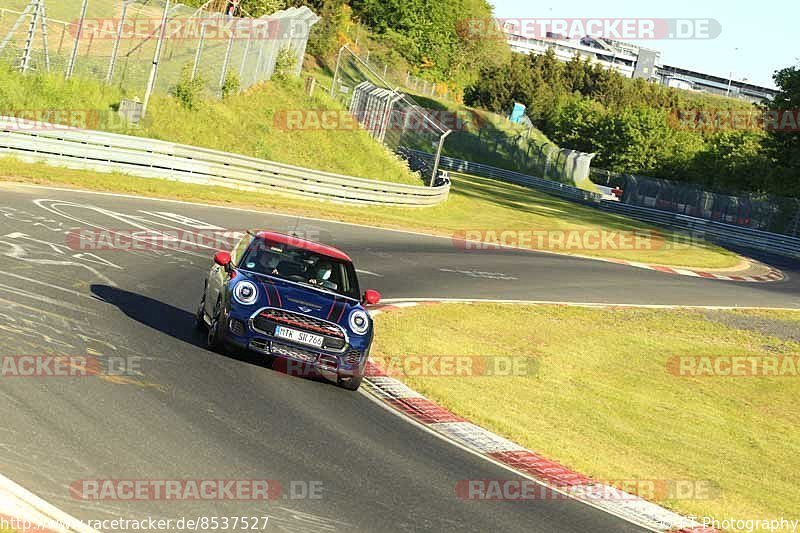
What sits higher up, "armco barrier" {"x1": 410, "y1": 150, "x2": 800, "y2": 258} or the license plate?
"armco barrier" {"x1": 410, "y1": 150, "x2": 800, "y2": 258}

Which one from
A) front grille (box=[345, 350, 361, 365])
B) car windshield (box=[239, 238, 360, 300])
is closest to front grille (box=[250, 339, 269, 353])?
front grille (box=[345, 350, 361, 365])

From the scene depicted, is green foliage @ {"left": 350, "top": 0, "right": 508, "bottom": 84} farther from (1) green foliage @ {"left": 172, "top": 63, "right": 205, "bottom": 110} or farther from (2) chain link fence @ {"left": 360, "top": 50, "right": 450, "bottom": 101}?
(1) green foliage @ {"left": 172, "top": 63, "right": 205, "bottom": 110}

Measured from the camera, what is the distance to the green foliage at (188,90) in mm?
35062

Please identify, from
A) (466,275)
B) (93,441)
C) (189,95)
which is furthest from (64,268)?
(189,95)

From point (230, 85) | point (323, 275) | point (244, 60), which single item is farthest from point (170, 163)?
point (323, 275)

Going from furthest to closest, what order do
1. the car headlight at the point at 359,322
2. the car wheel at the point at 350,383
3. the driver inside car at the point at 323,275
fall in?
1. the driver inside car at the point at 323,275
2. the car wheel at the point at 350,383
3. the car headlight at the point at 359,322

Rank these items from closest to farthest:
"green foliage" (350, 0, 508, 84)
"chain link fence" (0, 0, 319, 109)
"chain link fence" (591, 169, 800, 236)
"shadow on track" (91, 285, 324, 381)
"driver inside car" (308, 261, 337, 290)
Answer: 1. "shadow on track" (91, 285, 324, 381)
2. "driver inside car" (308, 261, 337, 290)
3. "chain link fence" (0, 0, 319, 109)
4. "chain link fence" (591, 169, 800, 236)
5. "green foliage" (350, 0, 508, 84)

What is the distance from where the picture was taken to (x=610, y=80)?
→ 115m

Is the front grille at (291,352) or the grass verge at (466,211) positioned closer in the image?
the front grille at (291,352)

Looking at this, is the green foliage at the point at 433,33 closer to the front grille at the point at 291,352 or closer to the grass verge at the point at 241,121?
the grass verge at the point at 241,121

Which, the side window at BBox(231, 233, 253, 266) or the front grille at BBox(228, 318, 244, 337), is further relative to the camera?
the side window at BBox(231, 233, 253, 266)

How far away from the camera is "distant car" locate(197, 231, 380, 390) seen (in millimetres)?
11773

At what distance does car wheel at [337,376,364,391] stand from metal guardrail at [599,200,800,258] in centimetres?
4278

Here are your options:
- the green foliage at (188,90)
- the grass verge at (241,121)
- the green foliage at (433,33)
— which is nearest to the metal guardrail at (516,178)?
the grass verge at (241,121)
